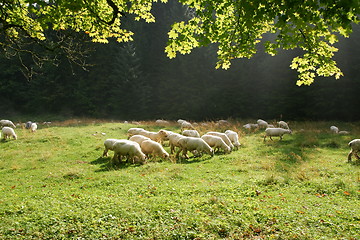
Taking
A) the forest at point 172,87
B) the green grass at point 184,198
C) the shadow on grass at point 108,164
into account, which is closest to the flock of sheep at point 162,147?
the shadow on grass at point 108,164

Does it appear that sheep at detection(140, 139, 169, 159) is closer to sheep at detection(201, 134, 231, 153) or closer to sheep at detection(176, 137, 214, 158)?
sheep at detection(176, 137, 214, 158)

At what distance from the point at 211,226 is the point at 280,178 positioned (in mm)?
4064

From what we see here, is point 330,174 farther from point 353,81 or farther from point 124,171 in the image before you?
point 353,81

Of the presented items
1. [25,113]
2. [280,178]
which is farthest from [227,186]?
[25,113]

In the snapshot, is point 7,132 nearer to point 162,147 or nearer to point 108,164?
point 108,164

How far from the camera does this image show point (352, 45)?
107 feet

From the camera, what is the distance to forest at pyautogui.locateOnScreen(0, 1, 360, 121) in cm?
3288

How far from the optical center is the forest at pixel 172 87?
3288cm

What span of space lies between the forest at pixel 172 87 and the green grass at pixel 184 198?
24.3 m

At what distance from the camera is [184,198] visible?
277 inches

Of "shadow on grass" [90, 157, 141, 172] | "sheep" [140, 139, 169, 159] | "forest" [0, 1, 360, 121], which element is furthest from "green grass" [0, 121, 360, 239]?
"forest" [0, 1, 360, 121]

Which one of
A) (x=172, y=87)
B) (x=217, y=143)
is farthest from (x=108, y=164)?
(x=172, y=87)

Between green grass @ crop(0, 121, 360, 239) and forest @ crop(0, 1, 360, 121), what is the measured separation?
959 inches

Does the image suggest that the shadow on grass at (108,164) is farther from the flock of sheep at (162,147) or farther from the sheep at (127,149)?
the sheep at (127,149)
